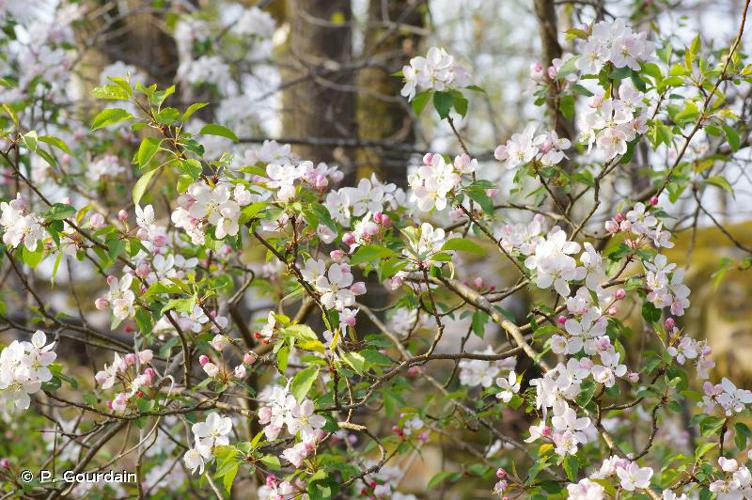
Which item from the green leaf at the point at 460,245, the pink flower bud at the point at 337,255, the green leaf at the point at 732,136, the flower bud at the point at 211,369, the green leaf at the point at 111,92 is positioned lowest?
the flower bud at the point at 211,369

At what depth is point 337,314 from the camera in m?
1.62

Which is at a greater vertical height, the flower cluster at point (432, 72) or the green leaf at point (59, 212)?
the flower cluster at point (432, 72)

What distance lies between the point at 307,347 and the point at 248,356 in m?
0.35

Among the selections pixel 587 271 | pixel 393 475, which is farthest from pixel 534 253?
pixel 393 475

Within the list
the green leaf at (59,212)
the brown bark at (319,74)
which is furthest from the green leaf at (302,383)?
the brown bark at (319,74)

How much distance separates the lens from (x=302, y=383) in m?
1.42

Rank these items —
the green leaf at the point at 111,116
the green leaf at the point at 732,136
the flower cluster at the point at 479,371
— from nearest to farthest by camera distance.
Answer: the green leaf at the point at 111,116
the green leaf at the point at 732,136
the flower cluster at the point at 479,371

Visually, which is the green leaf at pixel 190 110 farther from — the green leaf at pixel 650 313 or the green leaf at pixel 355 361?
the green leaf at pixel 650 313

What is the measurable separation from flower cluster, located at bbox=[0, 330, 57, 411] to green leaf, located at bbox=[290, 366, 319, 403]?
1.86 ft

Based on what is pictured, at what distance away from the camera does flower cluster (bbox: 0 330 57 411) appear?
5.14ft

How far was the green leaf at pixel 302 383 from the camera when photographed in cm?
141

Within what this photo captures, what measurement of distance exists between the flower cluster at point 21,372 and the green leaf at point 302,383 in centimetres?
57

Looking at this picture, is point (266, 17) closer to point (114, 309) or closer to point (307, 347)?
point (114, 309)

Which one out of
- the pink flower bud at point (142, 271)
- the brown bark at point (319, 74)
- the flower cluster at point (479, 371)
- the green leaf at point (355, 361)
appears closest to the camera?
the green leaf at point (355, 361)
